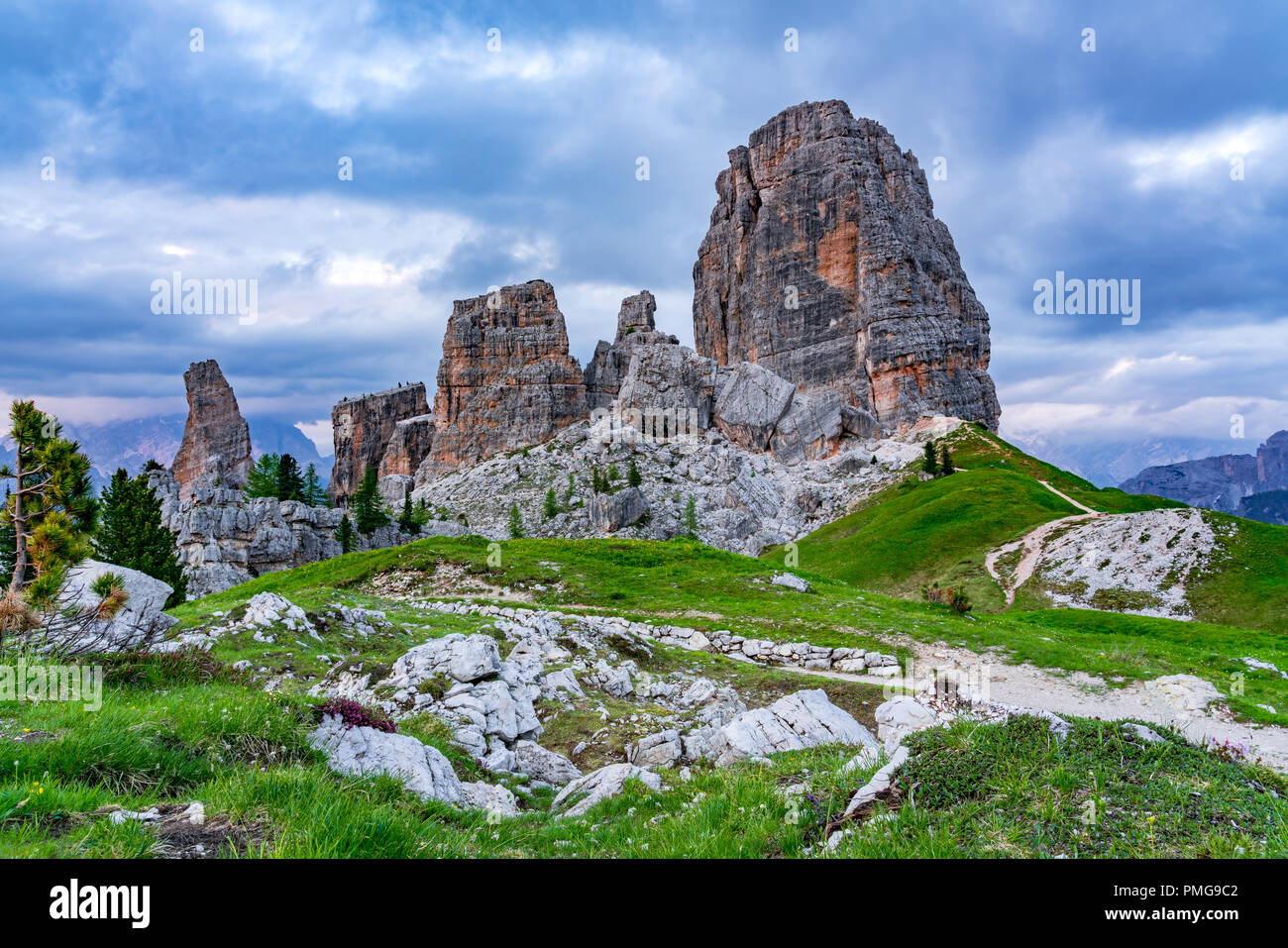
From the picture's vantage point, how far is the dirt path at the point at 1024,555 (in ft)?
168

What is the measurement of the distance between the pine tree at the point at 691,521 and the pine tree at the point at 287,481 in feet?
188

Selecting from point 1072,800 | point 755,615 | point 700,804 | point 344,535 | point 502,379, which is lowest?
point 755,615

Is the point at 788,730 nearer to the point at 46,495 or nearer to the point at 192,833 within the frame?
the point at 192,833

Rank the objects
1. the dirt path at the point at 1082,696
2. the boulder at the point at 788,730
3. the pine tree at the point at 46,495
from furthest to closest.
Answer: the dirt path at the point at 1082,696 → the pine tree at the point at 46,495 → the boulder at the point at 788,730

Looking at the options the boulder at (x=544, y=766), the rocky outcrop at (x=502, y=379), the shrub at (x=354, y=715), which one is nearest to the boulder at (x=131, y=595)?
the shrub at (x=354, y=715)

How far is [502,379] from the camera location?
437 feet

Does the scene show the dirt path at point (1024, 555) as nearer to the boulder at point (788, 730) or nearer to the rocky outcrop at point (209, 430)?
the boulder at point (788, 730)

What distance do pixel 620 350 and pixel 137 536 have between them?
103 meters

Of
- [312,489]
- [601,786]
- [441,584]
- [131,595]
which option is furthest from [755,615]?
[312,489]

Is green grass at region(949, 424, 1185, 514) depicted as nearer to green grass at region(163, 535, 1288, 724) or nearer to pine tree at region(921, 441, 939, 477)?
pine tree at region(921, 441, 939, 477)

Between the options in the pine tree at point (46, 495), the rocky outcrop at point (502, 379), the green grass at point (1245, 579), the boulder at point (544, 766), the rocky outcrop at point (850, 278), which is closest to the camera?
the boulder at point (544, 766)

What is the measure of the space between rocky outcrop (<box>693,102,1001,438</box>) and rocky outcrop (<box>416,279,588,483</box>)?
4995 cm

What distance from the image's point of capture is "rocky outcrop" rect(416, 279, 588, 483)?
5138 inches
